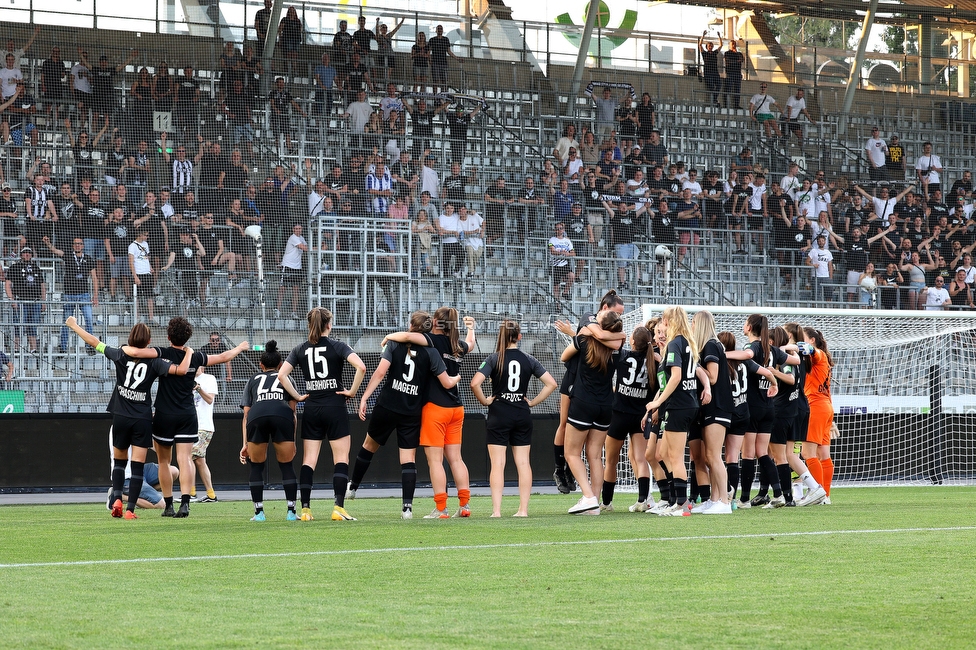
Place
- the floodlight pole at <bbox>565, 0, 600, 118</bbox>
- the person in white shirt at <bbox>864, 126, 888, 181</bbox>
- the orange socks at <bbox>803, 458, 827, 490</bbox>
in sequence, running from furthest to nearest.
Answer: the person in white shirt at <bbox>864, 126, 888, 181</bbox> → the floodlight pole at <bbox>565, 0, 600, 118</bbox> → the orange socks at <bbox>803, 458, 827, 490</bbox>

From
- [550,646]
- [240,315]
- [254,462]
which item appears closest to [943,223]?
[240,315]

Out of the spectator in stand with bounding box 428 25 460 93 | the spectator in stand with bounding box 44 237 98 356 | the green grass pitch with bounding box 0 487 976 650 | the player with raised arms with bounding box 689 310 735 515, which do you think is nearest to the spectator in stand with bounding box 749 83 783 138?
the spectator in stand with bounding box 428 25 460 93

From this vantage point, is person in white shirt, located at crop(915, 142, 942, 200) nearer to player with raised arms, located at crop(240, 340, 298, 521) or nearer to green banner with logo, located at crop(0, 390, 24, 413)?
green banner with logo, located at crop(0, 390, 24, 413)

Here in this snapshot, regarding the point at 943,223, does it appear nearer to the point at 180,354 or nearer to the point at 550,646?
the point at 180,354

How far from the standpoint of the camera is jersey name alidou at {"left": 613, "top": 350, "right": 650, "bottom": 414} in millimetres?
11539

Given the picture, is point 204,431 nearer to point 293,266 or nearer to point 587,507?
point 587,507

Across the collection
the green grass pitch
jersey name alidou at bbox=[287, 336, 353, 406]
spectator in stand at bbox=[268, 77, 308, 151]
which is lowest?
the green grass pitch

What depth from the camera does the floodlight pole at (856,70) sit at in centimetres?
2789

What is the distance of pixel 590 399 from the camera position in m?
11.3

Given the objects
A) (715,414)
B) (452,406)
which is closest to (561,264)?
(715,414)

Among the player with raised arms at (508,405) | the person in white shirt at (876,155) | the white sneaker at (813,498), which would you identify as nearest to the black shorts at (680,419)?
the player with raised arms at (508,405)

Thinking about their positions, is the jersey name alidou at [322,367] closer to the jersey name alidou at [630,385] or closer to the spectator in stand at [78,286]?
the jersey name alidou at [630,385]

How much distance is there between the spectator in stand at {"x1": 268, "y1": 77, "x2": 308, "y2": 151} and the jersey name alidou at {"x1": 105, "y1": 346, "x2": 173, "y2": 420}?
12563 millimetres

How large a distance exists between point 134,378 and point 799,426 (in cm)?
703
